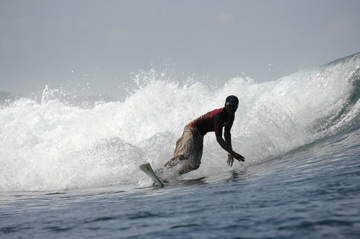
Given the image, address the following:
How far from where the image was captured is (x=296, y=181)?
5.40 metres

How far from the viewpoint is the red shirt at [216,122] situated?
767 cm

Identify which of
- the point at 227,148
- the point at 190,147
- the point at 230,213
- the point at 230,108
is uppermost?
the point at 230,108

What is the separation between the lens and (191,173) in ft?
30.3

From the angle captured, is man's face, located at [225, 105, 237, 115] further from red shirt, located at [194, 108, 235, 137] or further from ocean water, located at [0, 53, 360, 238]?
ocean water, located at [0, 53, 360, 238]

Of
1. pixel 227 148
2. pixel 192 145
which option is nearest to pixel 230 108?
pixel 227 148

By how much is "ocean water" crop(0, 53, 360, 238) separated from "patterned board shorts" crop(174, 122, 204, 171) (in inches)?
15.7

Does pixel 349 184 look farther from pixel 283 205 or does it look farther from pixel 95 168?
pixel 95 168

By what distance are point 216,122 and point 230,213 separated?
384 cm

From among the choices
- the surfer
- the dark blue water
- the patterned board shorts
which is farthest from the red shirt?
the dark blue water

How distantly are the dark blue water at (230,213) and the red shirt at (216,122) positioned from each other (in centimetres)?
156

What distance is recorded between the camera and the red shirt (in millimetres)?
7668

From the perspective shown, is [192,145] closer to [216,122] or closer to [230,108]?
[216,122]

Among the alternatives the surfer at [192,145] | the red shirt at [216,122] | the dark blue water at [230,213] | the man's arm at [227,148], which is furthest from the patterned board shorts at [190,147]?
the dark blue water at [230,213]

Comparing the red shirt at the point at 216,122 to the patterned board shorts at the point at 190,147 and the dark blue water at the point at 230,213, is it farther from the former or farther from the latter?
the dark blue water at the point at 230,213
